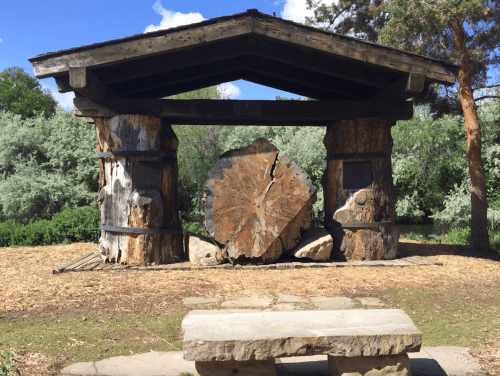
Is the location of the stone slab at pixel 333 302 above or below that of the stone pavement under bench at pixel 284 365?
above

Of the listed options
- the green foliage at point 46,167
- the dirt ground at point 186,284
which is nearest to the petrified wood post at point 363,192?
the dirt ground at point 186,284

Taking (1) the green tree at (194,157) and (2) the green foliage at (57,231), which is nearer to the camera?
(2) the green foliage at (57,231)

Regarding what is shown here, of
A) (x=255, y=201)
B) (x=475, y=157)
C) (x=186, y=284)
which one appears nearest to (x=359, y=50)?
(x=255, y=201)

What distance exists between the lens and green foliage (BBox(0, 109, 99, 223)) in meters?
13.8

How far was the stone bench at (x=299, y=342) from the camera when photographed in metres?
2.70

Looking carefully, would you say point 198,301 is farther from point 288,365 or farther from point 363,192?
point 363,192

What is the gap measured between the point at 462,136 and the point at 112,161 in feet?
37.3

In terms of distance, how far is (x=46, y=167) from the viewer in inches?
607

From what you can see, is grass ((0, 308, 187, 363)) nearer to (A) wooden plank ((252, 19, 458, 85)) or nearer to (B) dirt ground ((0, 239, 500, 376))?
(B) dirt ground ((0, 239, 500, 376))

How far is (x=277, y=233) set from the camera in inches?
272

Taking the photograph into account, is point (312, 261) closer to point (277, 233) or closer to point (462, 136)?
point (277, 233)

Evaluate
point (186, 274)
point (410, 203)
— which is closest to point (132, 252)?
point (186, 274)

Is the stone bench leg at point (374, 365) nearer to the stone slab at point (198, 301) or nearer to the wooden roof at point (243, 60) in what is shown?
the stone slab at point (198, 301)

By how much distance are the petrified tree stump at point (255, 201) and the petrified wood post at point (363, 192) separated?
3.07 feet
